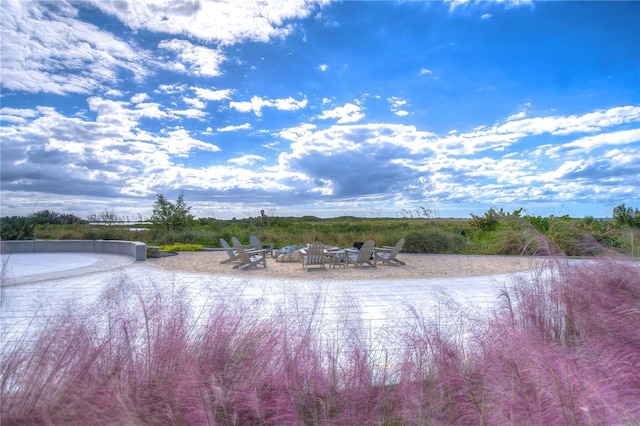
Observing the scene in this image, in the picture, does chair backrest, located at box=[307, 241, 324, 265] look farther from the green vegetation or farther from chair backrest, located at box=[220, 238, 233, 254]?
the green vegetation

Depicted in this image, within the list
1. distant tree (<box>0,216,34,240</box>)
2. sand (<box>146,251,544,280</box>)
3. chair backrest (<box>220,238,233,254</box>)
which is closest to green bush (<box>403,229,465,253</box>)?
sand (<box>146,251,544,280</box>)

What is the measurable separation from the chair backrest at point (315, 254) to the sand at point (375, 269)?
221 mm

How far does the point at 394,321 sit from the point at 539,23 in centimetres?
613

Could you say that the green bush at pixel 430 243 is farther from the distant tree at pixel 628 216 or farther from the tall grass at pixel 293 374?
the tall grass at pixel 293 374

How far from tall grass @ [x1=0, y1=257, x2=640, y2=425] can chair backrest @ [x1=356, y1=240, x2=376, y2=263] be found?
7.55 meters

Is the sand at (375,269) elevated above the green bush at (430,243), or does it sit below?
below

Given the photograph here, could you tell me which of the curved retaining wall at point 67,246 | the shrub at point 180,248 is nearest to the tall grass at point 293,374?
the shrub at point 180,248

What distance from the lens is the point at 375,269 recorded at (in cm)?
1027

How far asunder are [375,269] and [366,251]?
546 millimetres

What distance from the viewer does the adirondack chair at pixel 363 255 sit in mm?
10242

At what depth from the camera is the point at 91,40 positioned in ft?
24.3

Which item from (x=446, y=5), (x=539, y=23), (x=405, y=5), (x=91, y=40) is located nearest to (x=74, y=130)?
(x=91, y=40)

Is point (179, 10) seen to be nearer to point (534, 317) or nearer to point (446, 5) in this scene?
point (446, 5)

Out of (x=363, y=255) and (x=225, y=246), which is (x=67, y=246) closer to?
(x=225, y=246)
